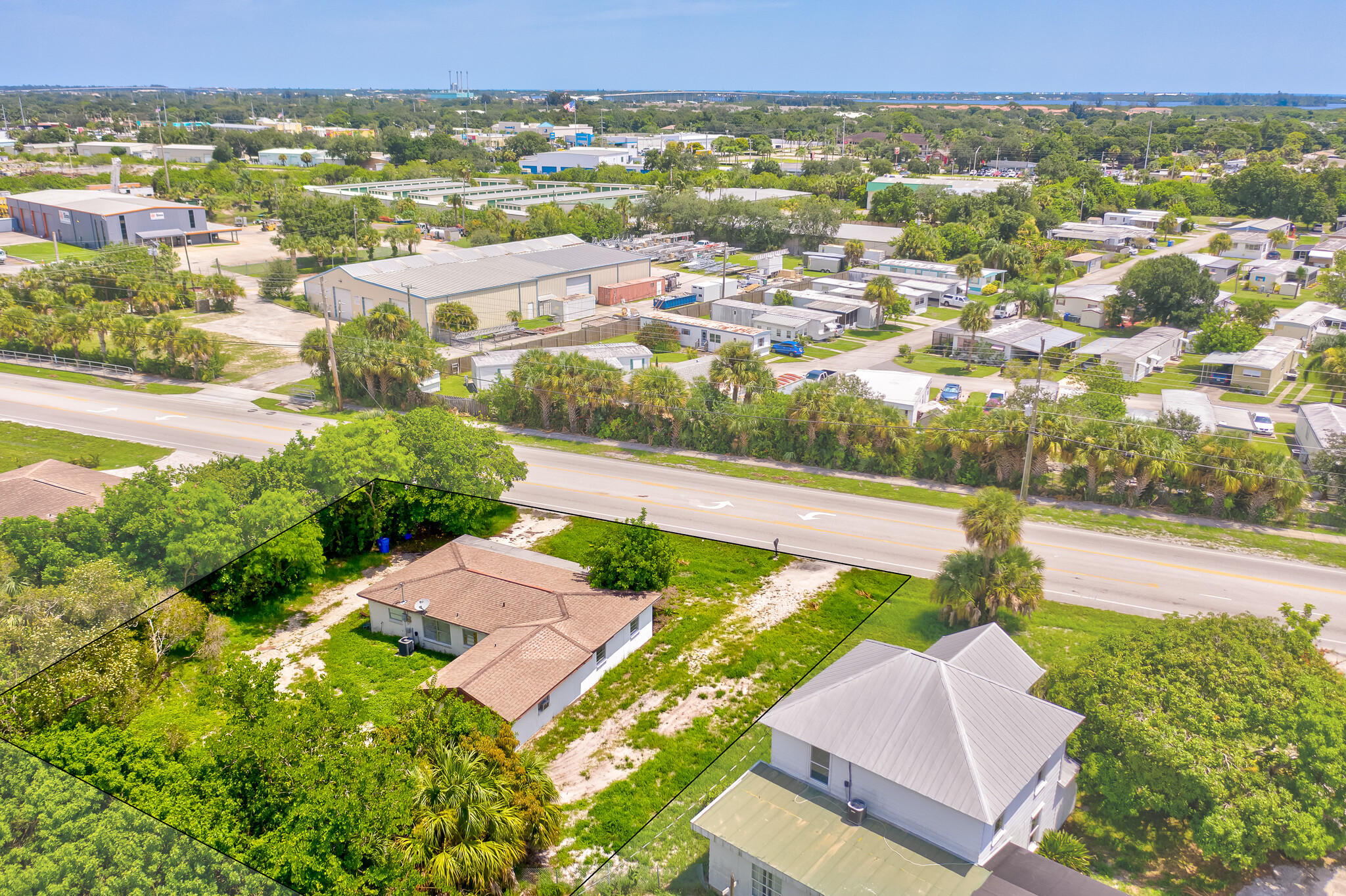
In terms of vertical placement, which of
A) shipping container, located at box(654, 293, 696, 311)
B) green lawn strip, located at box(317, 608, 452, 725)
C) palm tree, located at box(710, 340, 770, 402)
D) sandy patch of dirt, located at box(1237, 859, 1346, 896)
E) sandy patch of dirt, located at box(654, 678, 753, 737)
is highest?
palm tree, located at box(710, 340, 770, 402)

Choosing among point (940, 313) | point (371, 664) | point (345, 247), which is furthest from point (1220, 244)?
point (371, 664)

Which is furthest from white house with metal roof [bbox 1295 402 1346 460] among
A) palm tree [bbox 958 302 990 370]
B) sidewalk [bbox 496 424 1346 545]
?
palm tree [bbox 958 302 990 370]

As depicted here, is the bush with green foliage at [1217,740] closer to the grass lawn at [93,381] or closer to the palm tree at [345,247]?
the grass lawn at [93,381]

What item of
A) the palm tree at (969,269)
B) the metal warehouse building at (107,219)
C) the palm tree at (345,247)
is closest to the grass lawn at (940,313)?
the palm tree at (969,269)

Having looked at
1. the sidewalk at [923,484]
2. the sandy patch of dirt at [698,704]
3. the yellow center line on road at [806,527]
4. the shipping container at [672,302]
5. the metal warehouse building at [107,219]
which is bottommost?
the yellow center line on road at [806,527]

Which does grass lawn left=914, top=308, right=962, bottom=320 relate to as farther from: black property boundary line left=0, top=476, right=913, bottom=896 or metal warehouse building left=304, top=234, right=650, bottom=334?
black property boundary line left=0, top=476, right=913, bottom=896

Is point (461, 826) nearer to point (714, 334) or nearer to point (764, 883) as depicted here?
point (764, 883)

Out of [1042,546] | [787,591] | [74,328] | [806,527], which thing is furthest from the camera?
[74,328]
